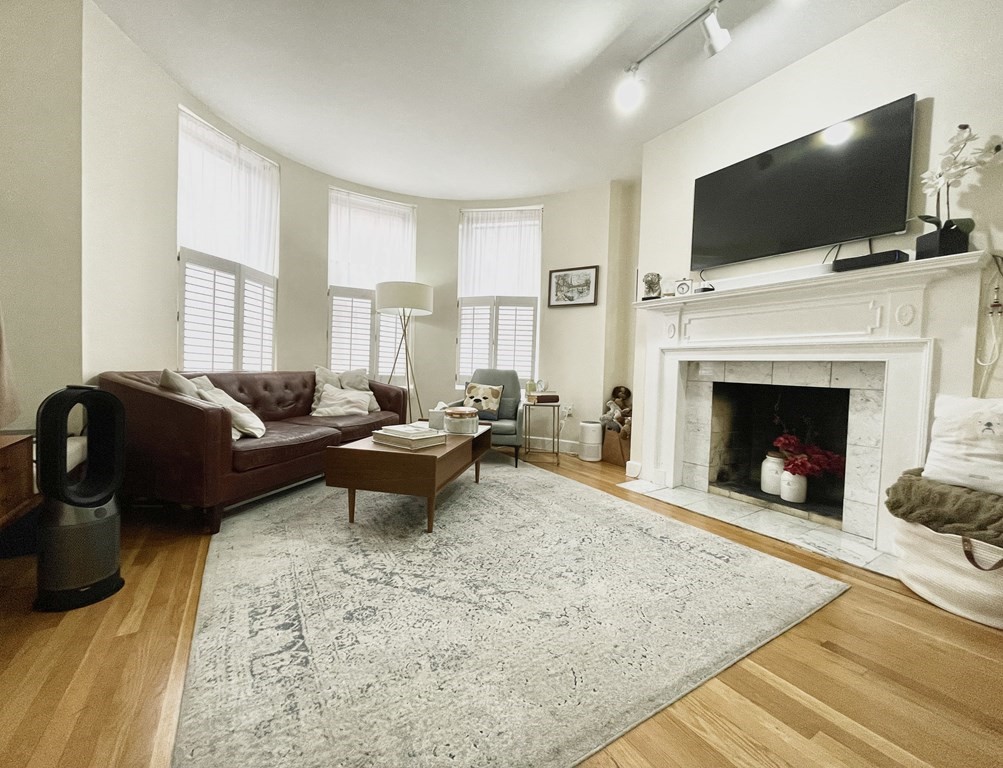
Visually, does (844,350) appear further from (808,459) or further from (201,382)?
(201,382)

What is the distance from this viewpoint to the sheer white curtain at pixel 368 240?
4.60 meters

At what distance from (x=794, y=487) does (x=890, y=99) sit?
227cm

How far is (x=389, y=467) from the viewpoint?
2.24 meters

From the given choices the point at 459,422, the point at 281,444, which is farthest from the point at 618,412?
the point at 281,444

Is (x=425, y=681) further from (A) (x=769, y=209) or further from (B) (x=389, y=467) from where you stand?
(A) (x=769, y=209)

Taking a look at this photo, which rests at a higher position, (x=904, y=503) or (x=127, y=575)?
(x=904, y=503)

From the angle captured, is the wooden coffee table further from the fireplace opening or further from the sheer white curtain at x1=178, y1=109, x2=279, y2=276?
the sheer white curtain at x1=178, y1=109, x2=279, y2=276

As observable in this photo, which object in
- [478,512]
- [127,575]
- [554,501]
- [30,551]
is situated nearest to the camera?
[127,575]

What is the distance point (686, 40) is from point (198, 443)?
3.50m

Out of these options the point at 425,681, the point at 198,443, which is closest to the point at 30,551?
the point at 198,443

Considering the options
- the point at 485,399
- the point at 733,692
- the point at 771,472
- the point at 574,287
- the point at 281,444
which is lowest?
the point at 733,692

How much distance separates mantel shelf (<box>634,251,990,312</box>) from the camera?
1902mm

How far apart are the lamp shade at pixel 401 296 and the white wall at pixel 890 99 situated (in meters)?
2.50

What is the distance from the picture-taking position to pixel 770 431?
3186 mm
